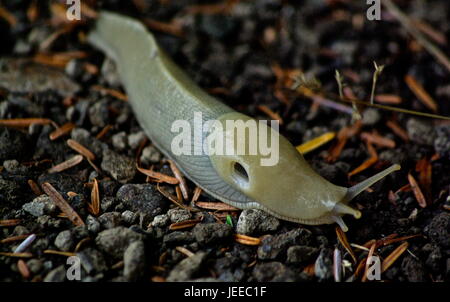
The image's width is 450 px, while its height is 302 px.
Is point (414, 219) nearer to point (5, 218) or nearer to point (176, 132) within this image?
point (176, 132)

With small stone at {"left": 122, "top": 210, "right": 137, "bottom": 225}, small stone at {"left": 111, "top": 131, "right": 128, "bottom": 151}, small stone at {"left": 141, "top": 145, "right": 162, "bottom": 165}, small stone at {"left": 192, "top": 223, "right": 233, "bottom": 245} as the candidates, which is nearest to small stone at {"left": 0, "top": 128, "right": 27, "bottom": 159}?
small stone at {"left": 111, "top": 131, "right": 128, "bottom": 151}

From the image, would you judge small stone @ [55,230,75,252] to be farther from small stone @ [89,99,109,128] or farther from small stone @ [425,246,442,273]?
small stone @ [425,246,442,273]

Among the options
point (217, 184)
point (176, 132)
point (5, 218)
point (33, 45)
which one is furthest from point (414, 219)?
point (33, 45)

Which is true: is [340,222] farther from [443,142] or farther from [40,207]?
[40,207]

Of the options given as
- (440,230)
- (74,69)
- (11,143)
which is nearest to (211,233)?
(440,230)

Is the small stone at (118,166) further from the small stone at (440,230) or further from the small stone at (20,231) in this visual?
the small stone at (440,230)
